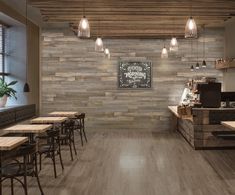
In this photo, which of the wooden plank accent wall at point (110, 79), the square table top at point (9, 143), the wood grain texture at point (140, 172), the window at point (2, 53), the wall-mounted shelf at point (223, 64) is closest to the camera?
the square table top at point (9, 143)

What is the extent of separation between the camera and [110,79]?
39.7 ft

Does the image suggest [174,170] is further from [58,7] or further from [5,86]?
[5,86]

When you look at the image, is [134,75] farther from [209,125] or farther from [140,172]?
[140,172]

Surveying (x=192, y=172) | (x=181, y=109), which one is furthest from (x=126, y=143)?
(x=192, y=172)

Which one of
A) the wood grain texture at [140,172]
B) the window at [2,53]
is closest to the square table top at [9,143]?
the wood grain texture at [140,172]

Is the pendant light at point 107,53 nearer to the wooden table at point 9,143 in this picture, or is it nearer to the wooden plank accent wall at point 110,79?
the wooden plank accent wall at point 110,79

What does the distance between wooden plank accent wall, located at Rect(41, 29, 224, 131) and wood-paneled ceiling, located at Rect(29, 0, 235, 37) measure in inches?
47.4

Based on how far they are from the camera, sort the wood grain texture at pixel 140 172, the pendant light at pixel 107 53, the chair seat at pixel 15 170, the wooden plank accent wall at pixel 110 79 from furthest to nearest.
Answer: the wooden plank accent wall at pixel 110 79
the pendant light at pixel 107 53
the wood grain texture at pixel 140 172
the chair seat at pixel 15 170

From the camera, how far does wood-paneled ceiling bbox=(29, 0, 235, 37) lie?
24.0ft

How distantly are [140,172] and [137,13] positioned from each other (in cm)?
364

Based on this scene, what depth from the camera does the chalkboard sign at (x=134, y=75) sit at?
1210 centimetres

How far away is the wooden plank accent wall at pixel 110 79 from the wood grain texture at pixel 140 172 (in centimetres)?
269

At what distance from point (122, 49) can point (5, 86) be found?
4.32 metres

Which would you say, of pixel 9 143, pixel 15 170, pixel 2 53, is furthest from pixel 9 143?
pixel 2 53
